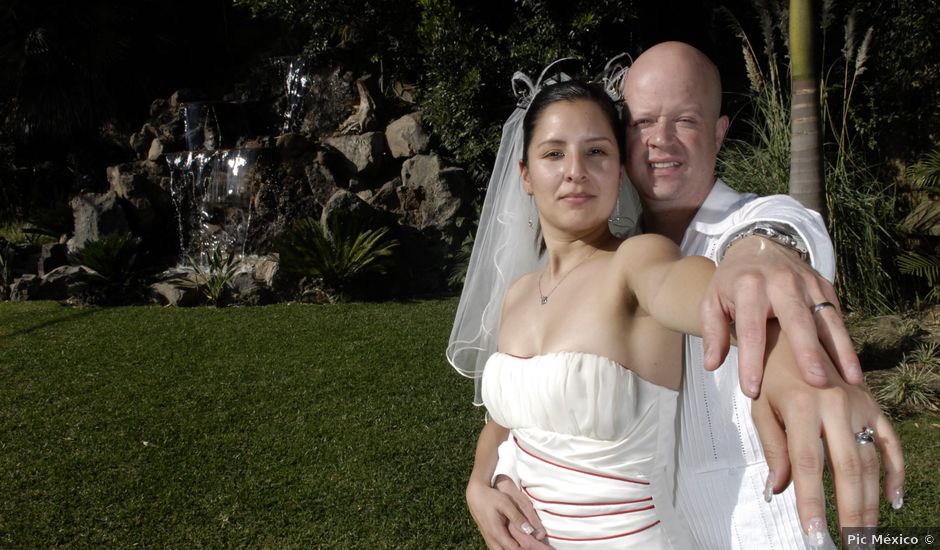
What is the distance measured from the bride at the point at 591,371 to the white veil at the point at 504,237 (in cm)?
27

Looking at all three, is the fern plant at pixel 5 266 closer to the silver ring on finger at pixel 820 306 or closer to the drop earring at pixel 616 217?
the drop earring at pixel 616 217

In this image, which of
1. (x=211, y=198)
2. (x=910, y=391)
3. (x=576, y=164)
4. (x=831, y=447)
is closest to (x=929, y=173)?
(x=910, y=391)

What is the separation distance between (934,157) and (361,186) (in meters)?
7.97

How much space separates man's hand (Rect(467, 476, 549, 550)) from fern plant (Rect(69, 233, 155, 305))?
9.36m

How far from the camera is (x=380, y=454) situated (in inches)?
192

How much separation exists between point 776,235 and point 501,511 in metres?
0.97

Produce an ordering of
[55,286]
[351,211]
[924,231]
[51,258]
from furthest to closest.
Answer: [51,258], [55,286], [351,211], [924,231]

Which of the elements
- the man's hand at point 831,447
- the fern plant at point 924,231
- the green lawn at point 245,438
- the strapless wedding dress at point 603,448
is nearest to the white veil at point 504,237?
the strapless wedding dress at point 603,448

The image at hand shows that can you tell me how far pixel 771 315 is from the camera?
0.77m

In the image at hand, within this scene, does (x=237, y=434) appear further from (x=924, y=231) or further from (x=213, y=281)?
(x=924, y=231)

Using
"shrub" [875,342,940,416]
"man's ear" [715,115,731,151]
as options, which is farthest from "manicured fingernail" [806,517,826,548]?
"shrub" [875,342,940,416]

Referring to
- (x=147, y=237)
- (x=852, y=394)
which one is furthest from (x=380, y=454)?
(x=147, y=237)

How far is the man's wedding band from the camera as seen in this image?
680mm

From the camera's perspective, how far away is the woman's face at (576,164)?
1618 mm
